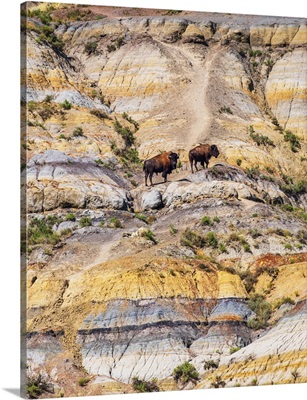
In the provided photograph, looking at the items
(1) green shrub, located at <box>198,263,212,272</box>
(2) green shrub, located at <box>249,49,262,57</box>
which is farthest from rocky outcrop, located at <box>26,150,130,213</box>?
(2) green shrub, located at <box>249,49,262,57</box>

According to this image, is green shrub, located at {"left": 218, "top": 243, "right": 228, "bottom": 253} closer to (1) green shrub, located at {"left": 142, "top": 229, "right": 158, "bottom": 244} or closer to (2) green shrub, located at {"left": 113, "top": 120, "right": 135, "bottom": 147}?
(1) green shrub, located at {"left": 142, "top": 229, "right": 158, "bottom": 244}

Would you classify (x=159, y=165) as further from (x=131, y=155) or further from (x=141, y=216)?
(x=141, y=216)

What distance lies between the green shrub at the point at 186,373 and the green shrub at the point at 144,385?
380 millimetres

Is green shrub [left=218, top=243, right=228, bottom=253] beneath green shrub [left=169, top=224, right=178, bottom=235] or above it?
beneath

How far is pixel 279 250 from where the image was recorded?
2309 cm

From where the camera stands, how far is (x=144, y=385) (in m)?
21.3

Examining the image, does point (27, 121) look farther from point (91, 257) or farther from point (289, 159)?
point (289, 159)

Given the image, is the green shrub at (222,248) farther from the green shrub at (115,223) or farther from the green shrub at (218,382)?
the green shrub at (218,382)

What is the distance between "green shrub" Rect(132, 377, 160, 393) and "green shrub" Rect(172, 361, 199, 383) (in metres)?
0.38

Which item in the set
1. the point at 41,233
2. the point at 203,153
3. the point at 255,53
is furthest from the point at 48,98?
the point at 255,53

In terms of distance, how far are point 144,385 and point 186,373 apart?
818mm

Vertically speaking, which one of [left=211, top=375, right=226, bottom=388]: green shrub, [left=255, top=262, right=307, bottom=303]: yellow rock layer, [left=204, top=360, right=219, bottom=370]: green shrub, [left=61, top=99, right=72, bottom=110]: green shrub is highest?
[left=61, top=99, right=72, bottom=110]: green shrub

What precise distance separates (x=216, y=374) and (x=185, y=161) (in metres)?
3.91

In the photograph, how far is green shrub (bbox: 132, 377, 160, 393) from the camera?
69.7 ft
